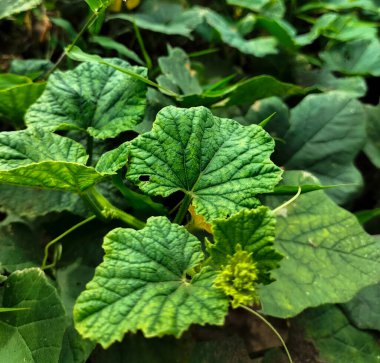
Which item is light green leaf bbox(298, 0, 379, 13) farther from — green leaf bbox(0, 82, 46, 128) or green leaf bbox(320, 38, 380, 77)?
green leaf bbox(0, 82, 46, 128)

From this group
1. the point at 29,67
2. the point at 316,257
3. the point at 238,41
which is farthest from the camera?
the point at 238,41

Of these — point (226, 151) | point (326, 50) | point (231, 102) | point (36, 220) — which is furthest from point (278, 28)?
point (36, 220)

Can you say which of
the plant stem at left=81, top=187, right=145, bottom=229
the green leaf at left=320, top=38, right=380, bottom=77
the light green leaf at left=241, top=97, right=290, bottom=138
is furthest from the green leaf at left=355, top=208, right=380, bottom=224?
the plant stem at left=81, top=187, right=145, bottom=229

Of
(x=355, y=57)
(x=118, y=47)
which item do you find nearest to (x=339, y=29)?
(x=355, y=57)

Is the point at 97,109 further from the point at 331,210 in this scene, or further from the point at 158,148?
the point at 331,210

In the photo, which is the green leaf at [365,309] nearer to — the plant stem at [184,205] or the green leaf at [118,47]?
the plant stem at [184,205]

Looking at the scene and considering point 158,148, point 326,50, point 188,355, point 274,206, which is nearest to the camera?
point 158,148

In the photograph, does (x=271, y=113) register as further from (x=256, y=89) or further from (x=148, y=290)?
(x=148, y=290)
